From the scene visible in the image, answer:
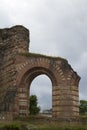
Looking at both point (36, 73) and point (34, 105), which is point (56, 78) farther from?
point (34, 105)

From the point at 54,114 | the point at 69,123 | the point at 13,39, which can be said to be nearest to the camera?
the point at 69,123

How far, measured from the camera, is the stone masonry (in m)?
25.9

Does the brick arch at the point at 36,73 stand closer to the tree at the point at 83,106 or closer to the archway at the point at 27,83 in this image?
the archway at the point at 27,83

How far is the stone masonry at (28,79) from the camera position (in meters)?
25.9

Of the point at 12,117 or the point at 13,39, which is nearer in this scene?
the point at 12,117

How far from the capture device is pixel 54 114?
26250 mm

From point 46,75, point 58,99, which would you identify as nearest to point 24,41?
point 46,75

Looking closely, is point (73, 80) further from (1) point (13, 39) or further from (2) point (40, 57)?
(1) point (13, 39)

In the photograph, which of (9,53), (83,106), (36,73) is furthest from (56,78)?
(83,106)

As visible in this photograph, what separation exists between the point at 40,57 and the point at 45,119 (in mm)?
5233

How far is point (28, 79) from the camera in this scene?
88.7 ft

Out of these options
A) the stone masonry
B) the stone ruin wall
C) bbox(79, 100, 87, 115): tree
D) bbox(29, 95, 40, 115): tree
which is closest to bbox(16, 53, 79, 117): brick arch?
the stone masonry

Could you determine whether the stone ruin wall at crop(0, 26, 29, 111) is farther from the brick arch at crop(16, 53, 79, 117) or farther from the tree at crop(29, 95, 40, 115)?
the tree at crop(29, 95, 40, 115)

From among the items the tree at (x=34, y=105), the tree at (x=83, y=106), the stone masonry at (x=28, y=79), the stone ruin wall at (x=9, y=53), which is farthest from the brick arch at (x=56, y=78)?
the tree at (x=83, y=106)
